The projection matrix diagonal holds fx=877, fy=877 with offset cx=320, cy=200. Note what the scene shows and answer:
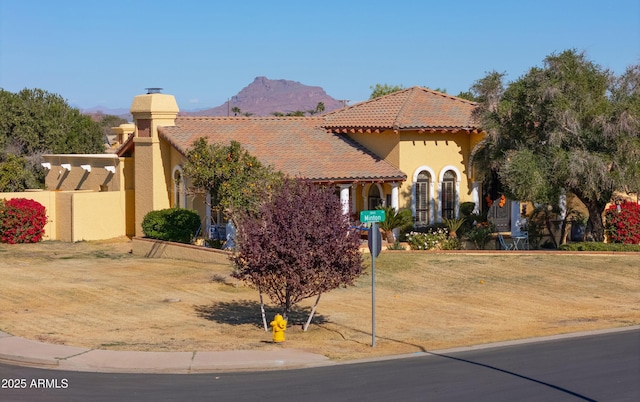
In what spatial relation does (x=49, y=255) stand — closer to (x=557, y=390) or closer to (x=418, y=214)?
(x=418, y=214)

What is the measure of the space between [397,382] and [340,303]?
8.56 metres

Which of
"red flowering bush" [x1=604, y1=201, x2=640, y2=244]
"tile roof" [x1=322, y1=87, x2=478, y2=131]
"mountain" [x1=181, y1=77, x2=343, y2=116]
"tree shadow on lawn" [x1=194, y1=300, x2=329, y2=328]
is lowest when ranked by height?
"tree shadow on lawn" [x1=194, y1=300, x2=329, y2=328]

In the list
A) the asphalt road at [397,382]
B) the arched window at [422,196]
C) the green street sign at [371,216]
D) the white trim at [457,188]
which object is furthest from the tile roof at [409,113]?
the asphalt road at [397,382]

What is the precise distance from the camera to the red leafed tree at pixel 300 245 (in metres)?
17.7

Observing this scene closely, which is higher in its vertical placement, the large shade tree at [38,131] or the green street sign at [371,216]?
the large shade tree at [38,131]

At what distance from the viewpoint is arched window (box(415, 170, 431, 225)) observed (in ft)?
109

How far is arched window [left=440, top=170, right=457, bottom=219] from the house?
0.04 meters

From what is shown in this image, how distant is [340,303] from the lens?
22234 millimetres

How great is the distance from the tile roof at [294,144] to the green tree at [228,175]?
5.14 m

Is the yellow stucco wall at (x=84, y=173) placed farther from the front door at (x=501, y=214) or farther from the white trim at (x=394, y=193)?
the front door at (x=501, y=214)

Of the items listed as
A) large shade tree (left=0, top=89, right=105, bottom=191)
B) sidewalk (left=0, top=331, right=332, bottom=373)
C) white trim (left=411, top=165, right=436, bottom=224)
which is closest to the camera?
sidewalk (left=0, top=331, right=332, bottom=373)

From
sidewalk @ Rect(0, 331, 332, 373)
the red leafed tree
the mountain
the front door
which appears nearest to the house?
the front door

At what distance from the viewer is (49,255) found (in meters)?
30.9

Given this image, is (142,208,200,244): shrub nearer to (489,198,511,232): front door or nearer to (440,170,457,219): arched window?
(440,170,457,219): arched window
